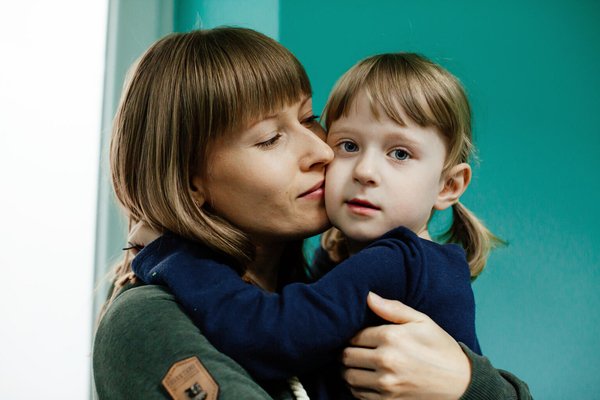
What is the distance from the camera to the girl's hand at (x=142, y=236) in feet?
3.86

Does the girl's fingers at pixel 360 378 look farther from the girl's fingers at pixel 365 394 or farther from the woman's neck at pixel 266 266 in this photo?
the woman's neck at pixel 266 266

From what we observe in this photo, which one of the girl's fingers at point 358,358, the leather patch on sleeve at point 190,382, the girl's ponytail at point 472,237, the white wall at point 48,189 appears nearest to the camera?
the leather patch on sleeve at point 190,382

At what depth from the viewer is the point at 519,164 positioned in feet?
6.67

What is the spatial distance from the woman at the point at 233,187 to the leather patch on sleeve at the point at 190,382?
50 mm

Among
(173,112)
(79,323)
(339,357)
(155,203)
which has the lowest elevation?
(79,323)

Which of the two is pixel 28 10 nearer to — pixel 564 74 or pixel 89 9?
pixel 89 9

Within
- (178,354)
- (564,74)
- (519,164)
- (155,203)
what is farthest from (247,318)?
(564,74)

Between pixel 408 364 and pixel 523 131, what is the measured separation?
129cm

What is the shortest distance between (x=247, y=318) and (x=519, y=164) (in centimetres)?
138

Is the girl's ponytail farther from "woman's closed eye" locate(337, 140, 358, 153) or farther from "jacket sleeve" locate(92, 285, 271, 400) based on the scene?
"jacket sleeve" locate(92, 285, 271, 400)

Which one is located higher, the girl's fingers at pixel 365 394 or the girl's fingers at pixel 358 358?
the girl's fingers at pixel 358 358

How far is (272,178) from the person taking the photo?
3.78 ft

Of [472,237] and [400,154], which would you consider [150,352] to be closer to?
[400,154]

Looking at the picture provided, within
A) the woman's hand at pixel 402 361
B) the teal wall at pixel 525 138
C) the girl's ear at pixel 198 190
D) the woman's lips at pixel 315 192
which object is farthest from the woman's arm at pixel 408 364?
the teal wall at pixel 525 138
